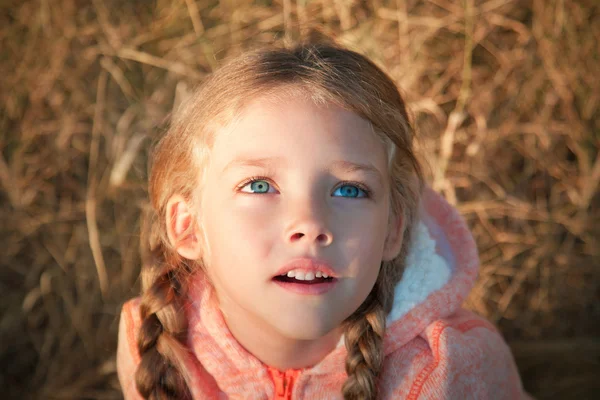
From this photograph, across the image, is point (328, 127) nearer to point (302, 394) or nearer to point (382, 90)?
point (382, 90)

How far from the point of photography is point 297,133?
1482 mm

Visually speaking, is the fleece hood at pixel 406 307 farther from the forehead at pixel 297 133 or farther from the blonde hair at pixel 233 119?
the forehead at pixel 297 133

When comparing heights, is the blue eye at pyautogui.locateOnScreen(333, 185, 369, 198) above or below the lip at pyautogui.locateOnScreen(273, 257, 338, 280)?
above

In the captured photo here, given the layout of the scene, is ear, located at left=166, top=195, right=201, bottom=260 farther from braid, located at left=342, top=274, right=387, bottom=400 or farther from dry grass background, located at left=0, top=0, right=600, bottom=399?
dry grass background, located at left=0, top=0, right=600, bottom=399

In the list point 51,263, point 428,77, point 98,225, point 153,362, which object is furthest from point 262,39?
point 153,362

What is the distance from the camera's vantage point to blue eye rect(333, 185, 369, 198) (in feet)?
5.05

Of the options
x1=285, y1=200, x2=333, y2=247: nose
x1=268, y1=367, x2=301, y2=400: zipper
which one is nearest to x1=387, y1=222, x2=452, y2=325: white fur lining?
x1=268, y1=367, x2=301, y2=400: zipper

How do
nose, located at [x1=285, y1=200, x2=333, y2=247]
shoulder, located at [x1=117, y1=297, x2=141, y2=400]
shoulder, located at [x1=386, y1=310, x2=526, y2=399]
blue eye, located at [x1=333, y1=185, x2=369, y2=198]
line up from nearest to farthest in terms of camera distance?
nose, located at [x1=285, y1=200, x2=333, y2=247]
blue eye, located at [x1=333, y1=185, x2=369, y2=198]
shoulder, located at [x1=386, y1=310, x2=526, y2=399]
shoulder, located at [x1=117, y1=297, x2=141, y2=400]

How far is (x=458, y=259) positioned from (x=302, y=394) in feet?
1.87

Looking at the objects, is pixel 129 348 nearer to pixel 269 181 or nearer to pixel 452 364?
pixel 269 181

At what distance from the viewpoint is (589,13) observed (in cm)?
275

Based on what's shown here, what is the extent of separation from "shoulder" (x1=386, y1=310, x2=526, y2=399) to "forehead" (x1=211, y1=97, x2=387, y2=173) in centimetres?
49

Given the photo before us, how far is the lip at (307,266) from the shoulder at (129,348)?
653 mm

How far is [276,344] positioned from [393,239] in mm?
404
